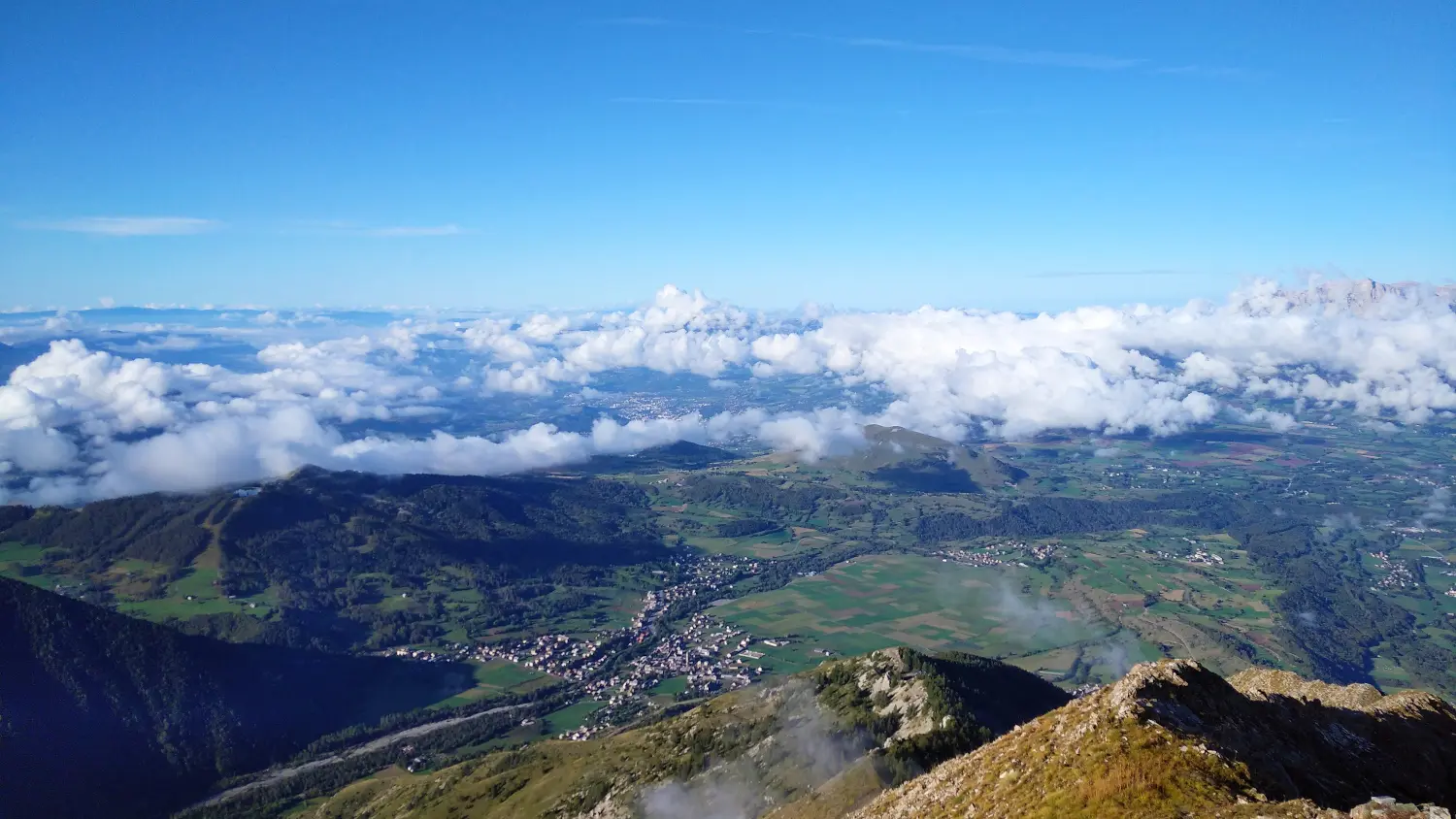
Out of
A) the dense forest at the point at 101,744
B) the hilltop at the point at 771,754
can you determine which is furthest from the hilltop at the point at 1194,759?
the dense forest at the point at 101,744

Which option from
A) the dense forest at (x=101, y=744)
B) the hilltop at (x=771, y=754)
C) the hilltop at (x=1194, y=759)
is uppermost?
the hilltop at (x=1194, y=759)

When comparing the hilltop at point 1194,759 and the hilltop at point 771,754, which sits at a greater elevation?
the hilltop at point 1194,759

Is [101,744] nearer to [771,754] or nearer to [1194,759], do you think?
[771,754]

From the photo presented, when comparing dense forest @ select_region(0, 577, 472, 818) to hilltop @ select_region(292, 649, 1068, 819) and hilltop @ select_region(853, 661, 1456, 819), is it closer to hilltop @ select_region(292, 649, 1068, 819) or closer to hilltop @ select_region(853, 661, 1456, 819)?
hilltop @ select_region(292, 649, 1068, 819)

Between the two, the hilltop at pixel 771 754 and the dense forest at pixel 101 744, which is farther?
the dense forest at pixel 101 744

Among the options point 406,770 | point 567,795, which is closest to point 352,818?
point 406,770

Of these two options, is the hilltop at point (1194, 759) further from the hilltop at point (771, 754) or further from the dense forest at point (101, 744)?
the dense forest at point (101, 744)
